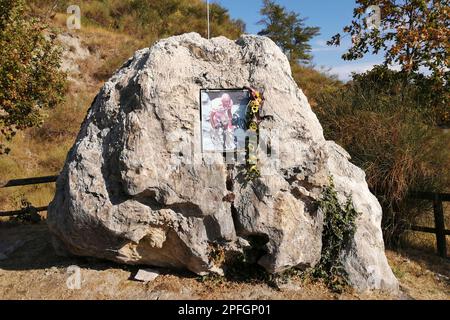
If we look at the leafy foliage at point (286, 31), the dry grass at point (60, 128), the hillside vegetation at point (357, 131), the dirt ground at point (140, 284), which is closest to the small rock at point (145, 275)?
the dirt ground at point (140, 284)

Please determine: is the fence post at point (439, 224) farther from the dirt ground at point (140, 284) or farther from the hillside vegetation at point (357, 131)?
the dirt ground at point (140, 284)

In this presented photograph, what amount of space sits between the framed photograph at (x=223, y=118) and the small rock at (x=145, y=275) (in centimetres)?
171

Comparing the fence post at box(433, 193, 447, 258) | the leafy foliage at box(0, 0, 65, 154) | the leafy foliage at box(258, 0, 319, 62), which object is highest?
the leafy foliage at box(258, 0, 319, 62)

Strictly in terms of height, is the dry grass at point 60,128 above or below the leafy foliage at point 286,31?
below

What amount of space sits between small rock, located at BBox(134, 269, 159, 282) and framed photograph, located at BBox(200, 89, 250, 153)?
171 centimetres

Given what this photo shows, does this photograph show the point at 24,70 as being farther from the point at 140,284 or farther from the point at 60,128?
the point at 60,128

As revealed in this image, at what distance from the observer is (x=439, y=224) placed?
20.6 ft

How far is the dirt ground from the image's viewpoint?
4758 mm

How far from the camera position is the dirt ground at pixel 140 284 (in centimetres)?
476

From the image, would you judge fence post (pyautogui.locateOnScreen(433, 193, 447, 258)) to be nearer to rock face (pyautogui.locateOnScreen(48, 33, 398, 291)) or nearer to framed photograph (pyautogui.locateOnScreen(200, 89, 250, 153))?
rock face (pyautogui.locateOnScreen(48, 33, 398, 291))

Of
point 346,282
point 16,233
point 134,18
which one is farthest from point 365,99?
point 134,18

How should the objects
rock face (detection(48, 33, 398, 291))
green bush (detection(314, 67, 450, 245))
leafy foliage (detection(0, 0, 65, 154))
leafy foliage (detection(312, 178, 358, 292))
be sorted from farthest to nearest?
leafy foliage (detection(0, 0, 65, 154)) → green bush (detection(314, 67, 450, 245)) → leafy foliage (detection(312, 178, 358, 292)) → rock face (detection(48, 33, 398, 291))

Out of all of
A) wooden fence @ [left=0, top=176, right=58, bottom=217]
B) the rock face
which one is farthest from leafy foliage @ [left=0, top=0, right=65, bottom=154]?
the rock face

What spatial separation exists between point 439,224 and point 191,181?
4.12m
